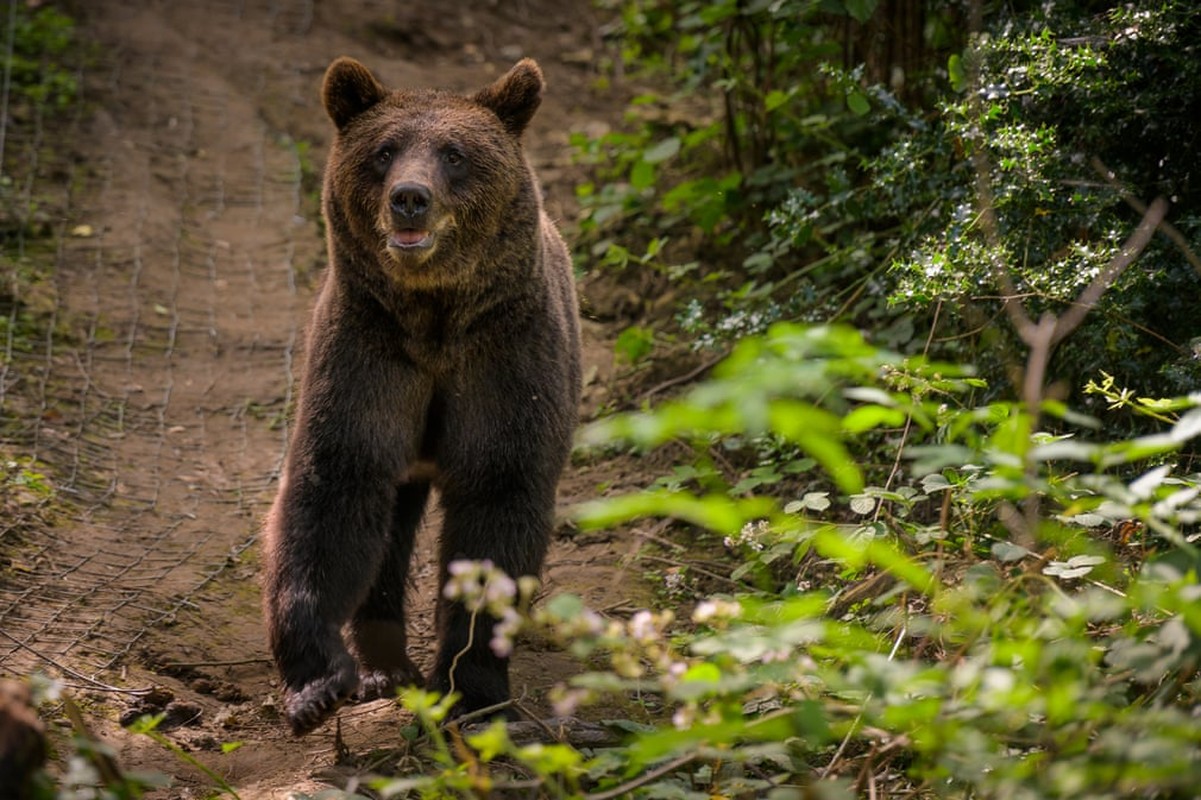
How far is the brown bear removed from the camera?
17.0ft

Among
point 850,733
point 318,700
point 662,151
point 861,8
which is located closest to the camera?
point 850,733

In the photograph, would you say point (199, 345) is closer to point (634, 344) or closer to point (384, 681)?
point (634, 344)

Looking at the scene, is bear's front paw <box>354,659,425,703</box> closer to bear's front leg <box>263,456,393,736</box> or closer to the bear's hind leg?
the bear's hind leg

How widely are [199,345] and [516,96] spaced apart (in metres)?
4.21

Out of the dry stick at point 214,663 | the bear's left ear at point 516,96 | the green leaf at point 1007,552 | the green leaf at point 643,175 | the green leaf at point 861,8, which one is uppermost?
the green leaf at point 861,8

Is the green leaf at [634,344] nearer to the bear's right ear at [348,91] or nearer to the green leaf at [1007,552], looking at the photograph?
the bear's right ear at [348,91]

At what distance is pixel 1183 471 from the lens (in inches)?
205

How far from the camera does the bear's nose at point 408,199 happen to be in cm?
524

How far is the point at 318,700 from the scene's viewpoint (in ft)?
15.9

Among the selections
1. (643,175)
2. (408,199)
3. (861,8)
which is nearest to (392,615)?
(408,199)

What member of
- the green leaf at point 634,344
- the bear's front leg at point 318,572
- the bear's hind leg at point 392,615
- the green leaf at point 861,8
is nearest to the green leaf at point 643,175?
the green leaf at point 634,344

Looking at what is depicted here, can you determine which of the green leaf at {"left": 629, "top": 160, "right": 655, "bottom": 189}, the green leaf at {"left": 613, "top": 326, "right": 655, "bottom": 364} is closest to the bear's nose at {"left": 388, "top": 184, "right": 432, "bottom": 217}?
the green leaf at {"left": 613, "top": 326, "right": 655, "bottom": 364}

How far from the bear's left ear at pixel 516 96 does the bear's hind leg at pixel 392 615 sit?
167 centimetres

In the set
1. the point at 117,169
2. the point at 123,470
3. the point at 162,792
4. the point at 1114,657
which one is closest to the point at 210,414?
the point at 123,470
